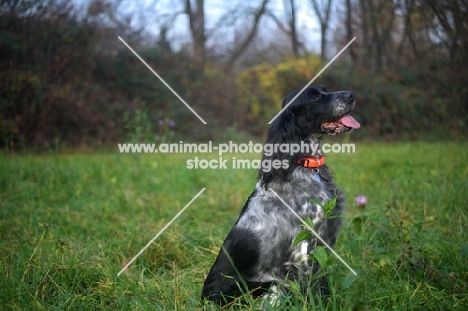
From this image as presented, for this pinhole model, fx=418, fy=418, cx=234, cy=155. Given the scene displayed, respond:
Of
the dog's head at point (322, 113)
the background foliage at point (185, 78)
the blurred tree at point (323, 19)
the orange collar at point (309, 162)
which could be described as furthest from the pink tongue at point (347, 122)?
the blurred tree at point (323, 19)

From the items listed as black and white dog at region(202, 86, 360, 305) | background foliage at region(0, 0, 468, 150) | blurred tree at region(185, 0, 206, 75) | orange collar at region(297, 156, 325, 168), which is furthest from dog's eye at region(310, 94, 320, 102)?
blurred tree at region(185, 0, 206, 75)

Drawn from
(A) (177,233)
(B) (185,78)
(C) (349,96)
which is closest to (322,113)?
(C) (349,96)

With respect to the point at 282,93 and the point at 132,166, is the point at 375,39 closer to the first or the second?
the point at 282,93

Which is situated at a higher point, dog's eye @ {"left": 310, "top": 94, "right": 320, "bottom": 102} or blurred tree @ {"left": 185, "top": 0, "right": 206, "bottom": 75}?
blurred tree @ {"left": 185, "top": 0, "right": 206, "bottom": 75}

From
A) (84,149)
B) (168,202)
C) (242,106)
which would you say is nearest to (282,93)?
(242,106)

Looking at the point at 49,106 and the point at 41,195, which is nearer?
the point at 41,195

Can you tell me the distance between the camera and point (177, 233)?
3.42 metres

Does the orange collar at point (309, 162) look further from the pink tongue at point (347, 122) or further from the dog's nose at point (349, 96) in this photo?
the dog's nose at point (349, 96)

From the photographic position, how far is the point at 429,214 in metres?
3.67

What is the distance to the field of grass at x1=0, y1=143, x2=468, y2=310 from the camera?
2.33 meters

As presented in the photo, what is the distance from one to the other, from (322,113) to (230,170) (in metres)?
3.69

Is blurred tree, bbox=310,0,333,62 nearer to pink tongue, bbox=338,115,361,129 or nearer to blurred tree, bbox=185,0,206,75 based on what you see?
blurred tree, bbox=185,0,206,75

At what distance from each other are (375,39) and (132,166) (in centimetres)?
929

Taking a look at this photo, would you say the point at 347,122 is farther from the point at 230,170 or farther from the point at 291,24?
the point at 291,24
